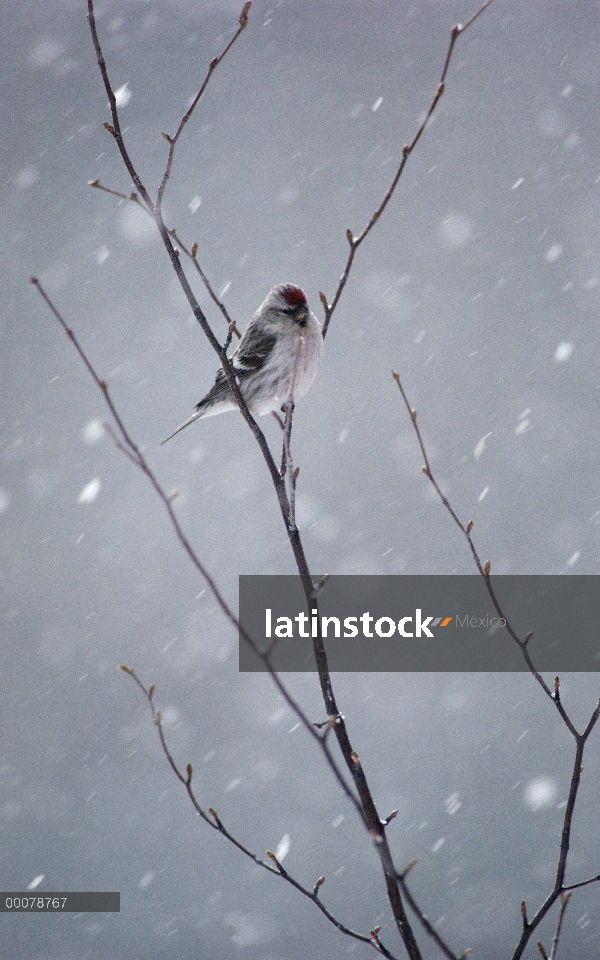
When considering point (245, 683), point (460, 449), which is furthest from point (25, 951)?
point (460, 449)

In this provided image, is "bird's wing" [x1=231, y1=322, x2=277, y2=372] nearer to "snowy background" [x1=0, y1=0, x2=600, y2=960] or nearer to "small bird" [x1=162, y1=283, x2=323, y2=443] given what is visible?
"small bird" [x1=162, y1=283, x2=323, y2=443]

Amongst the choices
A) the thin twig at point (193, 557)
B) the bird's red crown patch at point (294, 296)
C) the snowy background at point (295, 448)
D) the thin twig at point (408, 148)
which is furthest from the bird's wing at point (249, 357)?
the snowy background at point (295, 448)

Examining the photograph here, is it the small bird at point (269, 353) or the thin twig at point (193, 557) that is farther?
the small bird at point (269, 353)

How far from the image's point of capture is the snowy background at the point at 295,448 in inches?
151

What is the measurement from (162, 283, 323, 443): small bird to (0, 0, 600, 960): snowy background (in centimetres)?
234

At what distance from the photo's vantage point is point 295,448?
4.86 m

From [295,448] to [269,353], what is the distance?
318 cm

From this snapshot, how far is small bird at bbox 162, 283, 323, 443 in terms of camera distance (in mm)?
1588

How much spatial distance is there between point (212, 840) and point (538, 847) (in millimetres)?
1552

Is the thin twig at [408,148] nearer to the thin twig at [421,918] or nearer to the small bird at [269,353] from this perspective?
the thin twig at [421,918]

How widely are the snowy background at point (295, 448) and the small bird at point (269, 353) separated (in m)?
2.34

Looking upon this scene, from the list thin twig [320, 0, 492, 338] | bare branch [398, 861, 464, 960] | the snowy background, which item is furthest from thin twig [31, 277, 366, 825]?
the snowy background

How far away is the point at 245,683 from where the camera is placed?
14.0 ft

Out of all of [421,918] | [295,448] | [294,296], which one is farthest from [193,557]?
[295,448]
